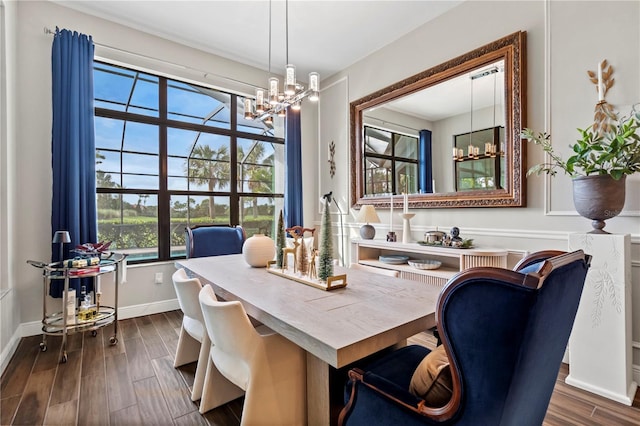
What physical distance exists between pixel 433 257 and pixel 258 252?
6.26ft

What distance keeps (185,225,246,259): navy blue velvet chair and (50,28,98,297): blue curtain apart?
0.88 meters

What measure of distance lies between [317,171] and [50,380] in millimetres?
3707

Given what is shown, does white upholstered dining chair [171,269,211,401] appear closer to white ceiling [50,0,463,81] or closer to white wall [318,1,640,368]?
white wall [318,1,640,368]

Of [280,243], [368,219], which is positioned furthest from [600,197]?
[280,243]

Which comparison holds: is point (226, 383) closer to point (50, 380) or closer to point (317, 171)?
point (50, 380)

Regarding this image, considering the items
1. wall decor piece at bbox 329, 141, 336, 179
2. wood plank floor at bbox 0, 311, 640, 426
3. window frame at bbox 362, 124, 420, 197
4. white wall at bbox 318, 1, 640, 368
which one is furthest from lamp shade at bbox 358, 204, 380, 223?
wood plank floor at bbox 0, 311, 640, 426

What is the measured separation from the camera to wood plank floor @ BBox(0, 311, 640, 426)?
1708 mm

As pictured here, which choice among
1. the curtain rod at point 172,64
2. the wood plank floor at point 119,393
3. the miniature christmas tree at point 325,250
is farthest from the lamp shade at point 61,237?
the miniature christmas tree at point 325,250

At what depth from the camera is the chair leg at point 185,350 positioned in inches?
89.8

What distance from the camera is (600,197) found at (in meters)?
1.89

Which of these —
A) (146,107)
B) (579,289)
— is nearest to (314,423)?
(579,289)

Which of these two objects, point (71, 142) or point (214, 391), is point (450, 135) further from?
point (71, 142)

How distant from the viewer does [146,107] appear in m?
3.58

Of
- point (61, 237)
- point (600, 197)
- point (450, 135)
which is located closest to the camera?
point (600, 197)
